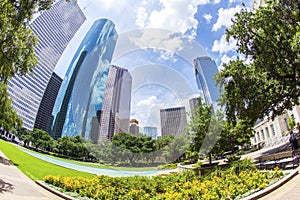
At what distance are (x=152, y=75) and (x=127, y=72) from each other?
2372 millimetres

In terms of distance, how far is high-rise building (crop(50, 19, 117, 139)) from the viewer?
16234 millimetres

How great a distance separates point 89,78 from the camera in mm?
17016

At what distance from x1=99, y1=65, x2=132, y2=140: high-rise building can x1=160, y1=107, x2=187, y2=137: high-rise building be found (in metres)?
4.01

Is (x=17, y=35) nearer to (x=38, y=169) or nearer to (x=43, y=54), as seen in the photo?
(x=38, y=169)

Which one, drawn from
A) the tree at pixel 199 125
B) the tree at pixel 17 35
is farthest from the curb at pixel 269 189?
the tree at pixel 17 35

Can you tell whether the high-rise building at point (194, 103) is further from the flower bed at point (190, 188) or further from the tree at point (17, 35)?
the tree at point (17, 35)

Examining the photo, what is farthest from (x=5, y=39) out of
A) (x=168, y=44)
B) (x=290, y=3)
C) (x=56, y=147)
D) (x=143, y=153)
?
(x=56, y=147)

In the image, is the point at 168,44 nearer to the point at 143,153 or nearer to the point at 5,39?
the point at 5,39

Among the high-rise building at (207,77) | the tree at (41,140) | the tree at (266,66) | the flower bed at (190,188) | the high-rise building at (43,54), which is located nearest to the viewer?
the flower bed at (190,188)

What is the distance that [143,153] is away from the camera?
31.2m

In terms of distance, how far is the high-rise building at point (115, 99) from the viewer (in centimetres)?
1948

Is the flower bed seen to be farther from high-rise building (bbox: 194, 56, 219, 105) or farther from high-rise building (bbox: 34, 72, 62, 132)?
high-rise building (bbox: 34, 72, 62, 132)

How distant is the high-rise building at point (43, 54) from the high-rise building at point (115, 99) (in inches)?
1465

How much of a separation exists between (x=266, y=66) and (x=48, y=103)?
81.7m
